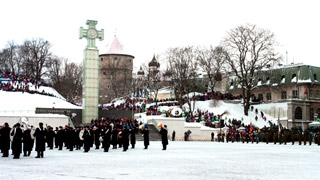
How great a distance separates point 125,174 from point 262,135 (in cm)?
3515

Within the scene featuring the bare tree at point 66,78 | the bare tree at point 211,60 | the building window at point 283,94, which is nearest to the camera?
the bare tree at point 211,60

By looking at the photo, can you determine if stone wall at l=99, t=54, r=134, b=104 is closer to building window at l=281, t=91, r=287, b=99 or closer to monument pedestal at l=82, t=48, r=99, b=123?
building window at l=281, t=91, r=287, b=99

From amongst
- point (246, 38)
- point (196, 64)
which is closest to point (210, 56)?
point (196, 64)

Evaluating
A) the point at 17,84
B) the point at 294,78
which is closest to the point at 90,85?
the point at 17,84

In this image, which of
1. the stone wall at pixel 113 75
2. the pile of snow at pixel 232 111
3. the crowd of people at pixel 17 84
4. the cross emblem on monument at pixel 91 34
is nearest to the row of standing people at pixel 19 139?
the cross emblem on monument at pixel 91 34

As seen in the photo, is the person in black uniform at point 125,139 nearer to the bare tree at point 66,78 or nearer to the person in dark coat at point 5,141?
the person in dark coat at point 5,141

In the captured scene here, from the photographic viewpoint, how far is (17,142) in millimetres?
20391

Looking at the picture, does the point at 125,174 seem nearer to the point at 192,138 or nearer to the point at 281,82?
the point at 192,138

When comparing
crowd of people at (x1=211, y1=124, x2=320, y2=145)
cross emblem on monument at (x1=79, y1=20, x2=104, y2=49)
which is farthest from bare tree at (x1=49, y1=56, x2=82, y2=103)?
crowd of people at (x1=211, y1=124, x2=320, y2=145)

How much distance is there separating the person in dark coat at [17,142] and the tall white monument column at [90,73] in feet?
102

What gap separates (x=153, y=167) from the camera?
50.2 feet

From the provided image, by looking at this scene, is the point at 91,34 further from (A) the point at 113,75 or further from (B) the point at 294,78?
(A) the point at 113,75

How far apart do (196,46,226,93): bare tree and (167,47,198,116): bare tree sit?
1.16 meters

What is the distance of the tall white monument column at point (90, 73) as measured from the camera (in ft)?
171
